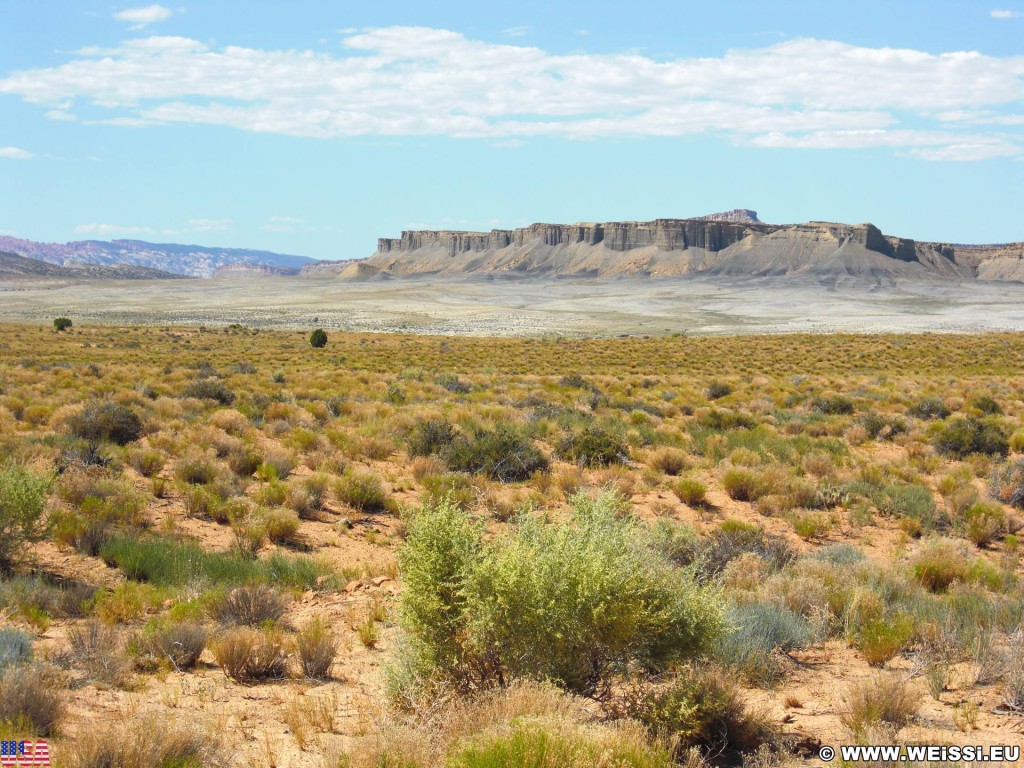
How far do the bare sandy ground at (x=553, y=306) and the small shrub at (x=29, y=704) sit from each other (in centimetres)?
6283

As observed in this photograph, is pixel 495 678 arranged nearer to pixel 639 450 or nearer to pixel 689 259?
pixel 639 450

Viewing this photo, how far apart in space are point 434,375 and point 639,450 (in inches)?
535

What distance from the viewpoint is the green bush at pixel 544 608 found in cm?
454

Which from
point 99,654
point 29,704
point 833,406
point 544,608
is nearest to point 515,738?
point 544,608

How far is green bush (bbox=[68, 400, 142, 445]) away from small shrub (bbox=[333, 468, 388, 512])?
4.87 meters

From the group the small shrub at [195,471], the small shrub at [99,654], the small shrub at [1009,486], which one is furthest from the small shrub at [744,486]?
the small shrub at [99,654]

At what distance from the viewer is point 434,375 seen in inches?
1069

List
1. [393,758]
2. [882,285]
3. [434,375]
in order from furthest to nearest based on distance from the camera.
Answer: [882,285] < [434,375] < [393,758]

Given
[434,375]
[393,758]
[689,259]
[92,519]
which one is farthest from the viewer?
[689,259]

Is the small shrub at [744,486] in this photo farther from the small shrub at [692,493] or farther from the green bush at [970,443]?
the green bush at [970,443]

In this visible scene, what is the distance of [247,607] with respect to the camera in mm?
6445

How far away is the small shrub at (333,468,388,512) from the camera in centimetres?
1075

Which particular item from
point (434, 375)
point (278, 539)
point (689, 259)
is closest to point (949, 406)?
point (434, 375)

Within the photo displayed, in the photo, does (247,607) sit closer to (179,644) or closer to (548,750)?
(179,644)
